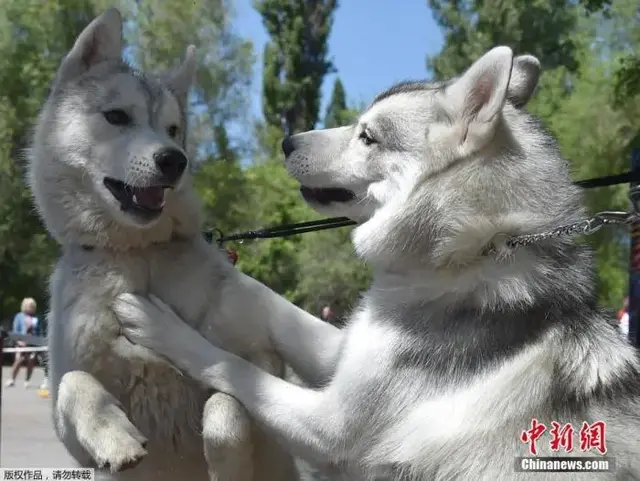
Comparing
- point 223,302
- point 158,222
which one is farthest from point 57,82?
point 223,302

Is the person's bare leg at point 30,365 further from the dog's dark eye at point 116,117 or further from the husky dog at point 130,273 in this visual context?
the dog's dark eye at point 116,117

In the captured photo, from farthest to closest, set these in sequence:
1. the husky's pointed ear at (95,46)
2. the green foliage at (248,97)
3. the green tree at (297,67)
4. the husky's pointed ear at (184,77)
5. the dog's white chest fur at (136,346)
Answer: the green tree at (297,67) < the green foliage at (248,97) < the husky's pointed ear at (184,77) < the husky's pointed ear at (95,46) < the dog's white chest fur at (136,346)

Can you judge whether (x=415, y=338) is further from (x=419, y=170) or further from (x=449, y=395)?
(x=419, y=170)

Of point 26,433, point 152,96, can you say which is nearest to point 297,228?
point 152,96

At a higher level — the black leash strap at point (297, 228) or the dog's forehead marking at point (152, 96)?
the dog's forehead marking at point (152, 96)

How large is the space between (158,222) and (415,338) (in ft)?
3.82

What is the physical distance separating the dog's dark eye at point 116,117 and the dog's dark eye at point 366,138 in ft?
3.28

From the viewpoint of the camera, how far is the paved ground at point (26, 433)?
7001 millimetres

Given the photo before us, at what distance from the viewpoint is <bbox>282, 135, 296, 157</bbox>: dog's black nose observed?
312cm

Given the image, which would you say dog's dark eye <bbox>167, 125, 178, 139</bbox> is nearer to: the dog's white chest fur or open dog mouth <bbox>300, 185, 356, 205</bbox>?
the dog's white chest fur

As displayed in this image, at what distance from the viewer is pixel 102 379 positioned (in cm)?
288

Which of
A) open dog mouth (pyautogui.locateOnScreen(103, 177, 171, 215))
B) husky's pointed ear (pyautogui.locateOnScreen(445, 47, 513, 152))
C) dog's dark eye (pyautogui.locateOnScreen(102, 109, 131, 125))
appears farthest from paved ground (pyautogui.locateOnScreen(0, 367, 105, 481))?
husky's pointed ear (pyautogui.locateOnScreen(445, 47, 513, 152))

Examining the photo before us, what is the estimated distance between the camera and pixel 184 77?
3.44 m

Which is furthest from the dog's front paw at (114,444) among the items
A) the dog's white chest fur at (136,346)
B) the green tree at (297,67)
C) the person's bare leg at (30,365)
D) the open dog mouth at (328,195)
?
the green tree at (297,67)
